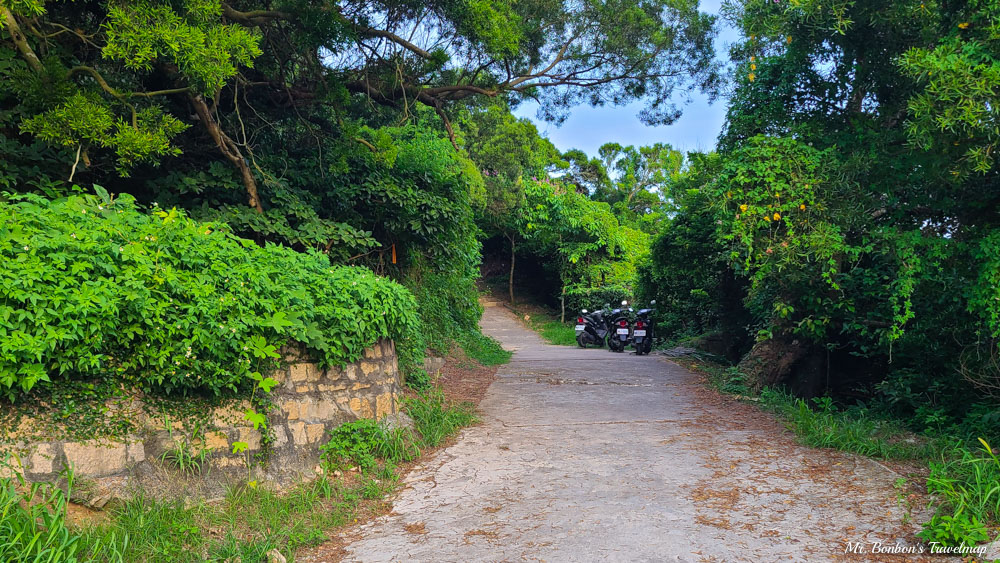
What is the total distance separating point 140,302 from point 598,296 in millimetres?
20765

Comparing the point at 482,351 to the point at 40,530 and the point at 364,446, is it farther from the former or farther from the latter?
the point at 40,530

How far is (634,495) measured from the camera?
437 centimetres

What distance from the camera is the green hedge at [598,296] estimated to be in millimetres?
23344

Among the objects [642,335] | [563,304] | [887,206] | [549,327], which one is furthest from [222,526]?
[563,304]

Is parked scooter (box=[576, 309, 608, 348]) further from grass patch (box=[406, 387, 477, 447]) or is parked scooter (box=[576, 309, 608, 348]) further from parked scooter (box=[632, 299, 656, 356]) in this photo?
grass patch (box=[406, 387, 477, 447])

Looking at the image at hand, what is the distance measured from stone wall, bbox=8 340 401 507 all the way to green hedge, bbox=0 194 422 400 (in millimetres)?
224

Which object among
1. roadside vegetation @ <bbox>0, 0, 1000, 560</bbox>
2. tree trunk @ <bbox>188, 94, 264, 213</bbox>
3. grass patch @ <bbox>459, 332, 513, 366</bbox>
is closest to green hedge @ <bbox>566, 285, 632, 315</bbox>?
grass patch @ <bbox>459, 332, 513, 366</bbox>

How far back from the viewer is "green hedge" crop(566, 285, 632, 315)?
76.6 ft

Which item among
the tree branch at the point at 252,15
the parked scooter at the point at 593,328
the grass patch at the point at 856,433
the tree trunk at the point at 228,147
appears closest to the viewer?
the grass patch at the point at 856,433

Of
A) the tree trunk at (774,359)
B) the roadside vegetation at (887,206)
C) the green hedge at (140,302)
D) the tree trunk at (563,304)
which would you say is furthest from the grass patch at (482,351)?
the tree trunk at (563,304)

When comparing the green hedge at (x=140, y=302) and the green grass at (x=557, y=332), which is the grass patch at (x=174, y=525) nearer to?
the green hedge at (x=140, y=302)

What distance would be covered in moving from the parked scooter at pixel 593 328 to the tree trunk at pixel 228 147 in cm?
1118

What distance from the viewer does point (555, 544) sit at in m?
3.62

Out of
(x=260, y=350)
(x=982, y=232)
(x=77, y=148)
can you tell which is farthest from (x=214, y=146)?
(x=982, y=232)
